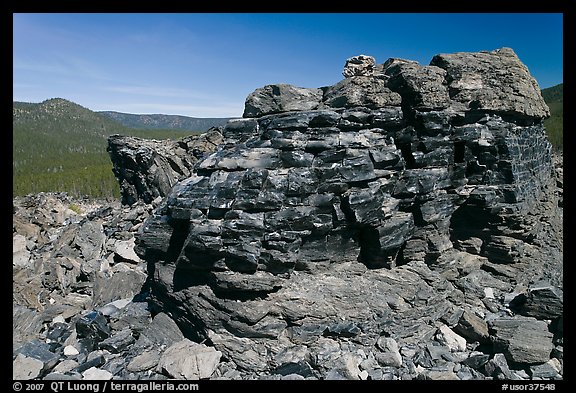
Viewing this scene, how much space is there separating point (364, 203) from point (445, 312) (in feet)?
21.5

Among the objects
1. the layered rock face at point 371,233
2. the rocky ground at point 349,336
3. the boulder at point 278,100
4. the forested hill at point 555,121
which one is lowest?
the rocky ground at point 349,336

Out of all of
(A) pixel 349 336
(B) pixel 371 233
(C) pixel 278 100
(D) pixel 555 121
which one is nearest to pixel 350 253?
(B) pixel 371 233

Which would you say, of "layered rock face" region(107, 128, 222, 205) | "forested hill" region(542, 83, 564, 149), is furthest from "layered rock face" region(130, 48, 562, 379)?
"forested hill" region(542, 83, 564, 149)

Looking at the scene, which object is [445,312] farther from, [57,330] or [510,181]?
[57,330]

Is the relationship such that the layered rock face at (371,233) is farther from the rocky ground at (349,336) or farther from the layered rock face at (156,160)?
the layered rock face at (156,160)

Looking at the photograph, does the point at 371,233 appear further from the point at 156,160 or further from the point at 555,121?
the point at 555,121

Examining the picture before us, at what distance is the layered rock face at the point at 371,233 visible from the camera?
43.2ft

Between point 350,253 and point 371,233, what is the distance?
1273 mm

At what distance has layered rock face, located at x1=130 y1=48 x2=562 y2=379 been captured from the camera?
1316cm

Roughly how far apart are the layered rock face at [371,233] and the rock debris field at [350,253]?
2.8 inches

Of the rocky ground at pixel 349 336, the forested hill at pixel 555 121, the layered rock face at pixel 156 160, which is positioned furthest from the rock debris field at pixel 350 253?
the forested hill at pixel 555 121

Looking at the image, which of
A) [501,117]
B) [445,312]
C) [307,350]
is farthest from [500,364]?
[501,117]

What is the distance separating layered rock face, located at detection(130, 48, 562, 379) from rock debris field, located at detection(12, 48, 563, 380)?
0.23 ft

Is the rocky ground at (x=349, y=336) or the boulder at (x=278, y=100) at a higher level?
the boulder at (x=278, y=100)
